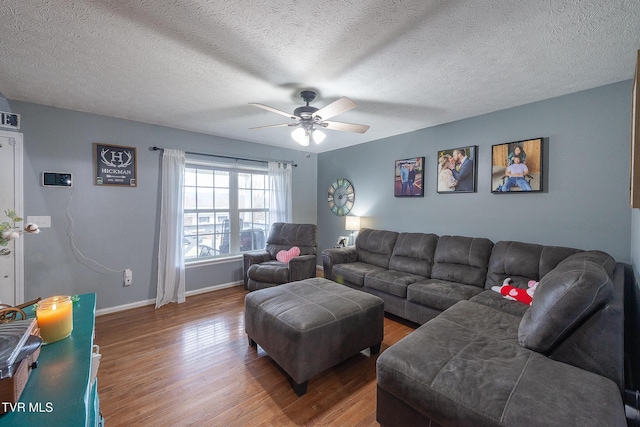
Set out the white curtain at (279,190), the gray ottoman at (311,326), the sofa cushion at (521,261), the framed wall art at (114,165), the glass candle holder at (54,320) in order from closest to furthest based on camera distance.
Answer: the glass candle holder at (54,320) → the gray ottoman at (311,326) → the sofa cushion at (521,261) → the framed wall art at (114,165) → the white curtain at (279,190)

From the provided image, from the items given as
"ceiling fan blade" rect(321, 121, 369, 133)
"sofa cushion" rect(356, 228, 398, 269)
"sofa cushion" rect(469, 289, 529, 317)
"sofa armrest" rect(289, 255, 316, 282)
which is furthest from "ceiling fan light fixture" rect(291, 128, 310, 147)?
"sofa cushion" rect(469, 289, 529, 317)

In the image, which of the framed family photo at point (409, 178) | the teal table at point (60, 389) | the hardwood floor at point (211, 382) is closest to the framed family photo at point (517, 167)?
the framed family photo at point (409, 178)

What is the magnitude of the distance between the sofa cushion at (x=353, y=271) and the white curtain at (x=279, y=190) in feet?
5.34

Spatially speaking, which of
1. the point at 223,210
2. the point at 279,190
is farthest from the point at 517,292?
the point at 223,210

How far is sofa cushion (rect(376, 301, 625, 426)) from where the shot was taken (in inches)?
40.2

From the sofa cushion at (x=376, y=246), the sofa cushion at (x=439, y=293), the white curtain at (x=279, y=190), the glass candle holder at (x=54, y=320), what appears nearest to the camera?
the glass candle holder at (x=54, y=320)

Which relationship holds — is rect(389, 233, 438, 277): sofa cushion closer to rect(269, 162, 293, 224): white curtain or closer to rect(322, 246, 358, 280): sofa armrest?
rect(322, 246, 358, 280): sofa armrest

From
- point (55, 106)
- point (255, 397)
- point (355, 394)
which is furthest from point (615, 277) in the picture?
point (55, 106)

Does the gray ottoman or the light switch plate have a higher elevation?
the light switch plate

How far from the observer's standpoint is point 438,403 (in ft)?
3.88

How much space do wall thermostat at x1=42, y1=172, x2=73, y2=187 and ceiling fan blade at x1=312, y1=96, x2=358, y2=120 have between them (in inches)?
115

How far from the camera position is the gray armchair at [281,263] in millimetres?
3541

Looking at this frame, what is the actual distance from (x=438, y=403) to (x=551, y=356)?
0.75m

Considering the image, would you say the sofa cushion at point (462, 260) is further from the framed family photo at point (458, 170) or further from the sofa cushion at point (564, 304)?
the sofa cushion at point (564, 304)
